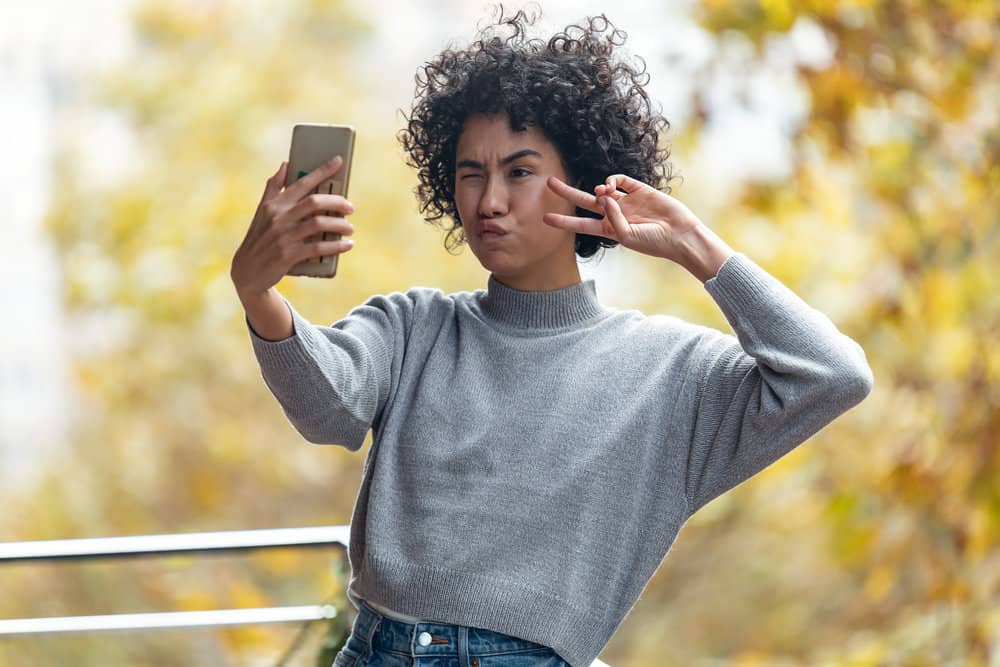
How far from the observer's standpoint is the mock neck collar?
1334 mm

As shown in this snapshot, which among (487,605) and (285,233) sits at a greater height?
(285,233)

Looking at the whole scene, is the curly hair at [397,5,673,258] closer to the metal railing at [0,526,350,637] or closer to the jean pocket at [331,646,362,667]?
the jean pocket at [331,646,362,667]

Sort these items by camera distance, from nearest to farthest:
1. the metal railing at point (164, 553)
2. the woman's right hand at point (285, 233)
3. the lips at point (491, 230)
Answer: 1. the woman's right hand at point (285, 233)
2. the lips at point (491, 230)
3. the metal railing at point (164, 553)

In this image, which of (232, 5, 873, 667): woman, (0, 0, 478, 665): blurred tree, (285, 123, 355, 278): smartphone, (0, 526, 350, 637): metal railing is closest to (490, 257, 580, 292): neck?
(232, 5, 873, 667): woman

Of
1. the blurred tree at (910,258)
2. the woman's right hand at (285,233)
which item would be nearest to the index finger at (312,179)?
the woman's right hand at (285,233)

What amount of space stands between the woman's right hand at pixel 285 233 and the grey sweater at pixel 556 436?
0.21 feet

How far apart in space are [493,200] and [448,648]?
1.45 feet

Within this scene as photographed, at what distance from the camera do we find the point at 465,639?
1.19 meters

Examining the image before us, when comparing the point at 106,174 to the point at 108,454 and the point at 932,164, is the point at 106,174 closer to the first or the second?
the point at 108,454

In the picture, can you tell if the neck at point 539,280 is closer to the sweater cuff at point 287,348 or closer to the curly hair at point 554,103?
the curly hair at point 554,103

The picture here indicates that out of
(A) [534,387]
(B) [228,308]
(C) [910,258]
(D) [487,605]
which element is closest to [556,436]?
(A) [534,387]

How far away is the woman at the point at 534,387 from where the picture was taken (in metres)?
1.18

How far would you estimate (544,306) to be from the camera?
1.33 m

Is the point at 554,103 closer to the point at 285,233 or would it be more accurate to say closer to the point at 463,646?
the point at 285,233
